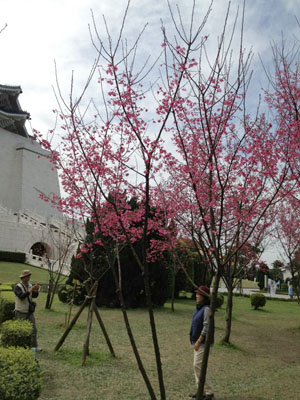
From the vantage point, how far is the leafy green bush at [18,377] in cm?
354

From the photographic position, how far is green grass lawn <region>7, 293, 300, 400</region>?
19.6 feet

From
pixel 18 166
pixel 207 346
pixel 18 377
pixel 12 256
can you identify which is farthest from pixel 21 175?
pixel 207 346

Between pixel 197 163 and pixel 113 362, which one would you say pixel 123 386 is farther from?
pixel 197 163

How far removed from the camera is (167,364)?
7672mm

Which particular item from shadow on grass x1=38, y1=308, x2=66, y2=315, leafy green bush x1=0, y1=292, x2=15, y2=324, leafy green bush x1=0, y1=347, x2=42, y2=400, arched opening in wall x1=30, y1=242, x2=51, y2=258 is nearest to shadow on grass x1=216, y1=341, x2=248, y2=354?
leafy green bush x1=0, y1=292, x2=15, y2=324

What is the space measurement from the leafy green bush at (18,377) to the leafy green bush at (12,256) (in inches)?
1023

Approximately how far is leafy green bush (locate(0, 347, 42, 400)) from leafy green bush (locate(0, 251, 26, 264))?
26.0 meters

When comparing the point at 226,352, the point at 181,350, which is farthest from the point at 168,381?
the point at 226,352

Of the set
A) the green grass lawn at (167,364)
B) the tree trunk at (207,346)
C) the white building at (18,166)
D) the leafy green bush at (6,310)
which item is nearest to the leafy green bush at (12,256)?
the white building at (18,166)

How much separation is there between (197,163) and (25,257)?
2593 centimetres

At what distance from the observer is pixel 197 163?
700cm

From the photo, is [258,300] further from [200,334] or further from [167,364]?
[200,334]

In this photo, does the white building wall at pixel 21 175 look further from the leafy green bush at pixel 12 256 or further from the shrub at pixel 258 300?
the shrub at pixel 258 300

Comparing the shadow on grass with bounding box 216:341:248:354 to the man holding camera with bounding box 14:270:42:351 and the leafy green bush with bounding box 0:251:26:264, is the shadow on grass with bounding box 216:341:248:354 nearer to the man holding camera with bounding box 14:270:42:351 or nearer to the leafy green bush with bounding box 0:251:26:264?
the man holding camera with bounding box 14:270:42:351
